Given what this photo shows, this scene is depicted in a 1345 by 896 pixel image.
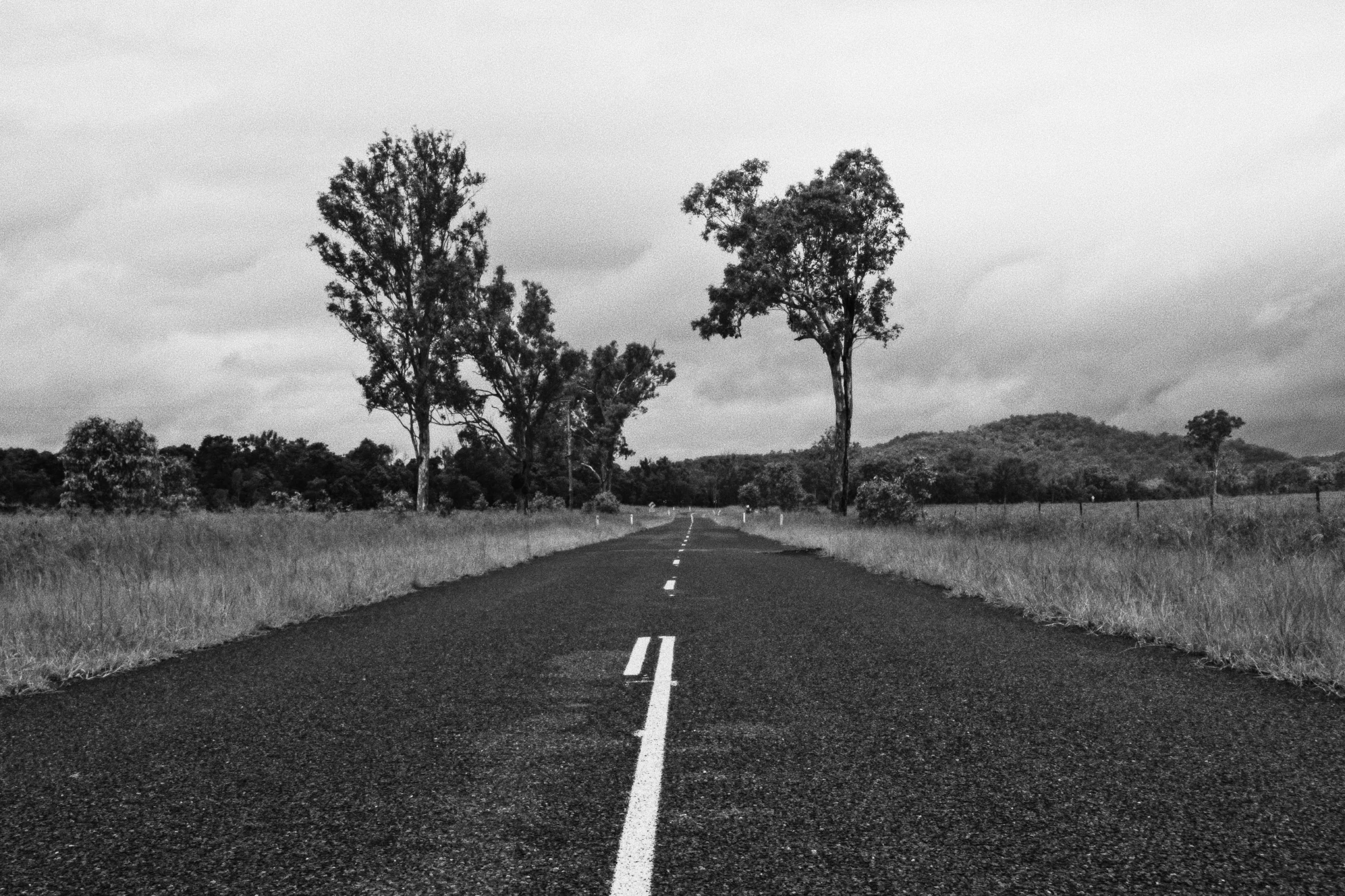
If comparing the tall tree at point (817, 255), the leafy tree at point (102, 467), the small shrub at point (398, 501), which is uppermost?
the tall tree at point (817, 255)

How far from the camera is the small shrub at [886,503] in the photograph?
84.1 feet

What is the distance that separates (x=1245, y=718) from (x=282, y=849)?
17.5ft

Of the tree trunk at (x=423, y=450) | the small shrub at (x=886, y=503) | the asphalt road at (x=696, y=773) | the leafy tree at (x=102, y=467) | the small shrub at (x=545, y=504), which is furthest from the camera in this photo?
the small shrub at (x=545, y=504)

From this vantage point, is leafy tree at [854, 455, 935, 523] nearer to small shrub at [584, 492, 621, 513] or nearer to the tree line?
the tree line

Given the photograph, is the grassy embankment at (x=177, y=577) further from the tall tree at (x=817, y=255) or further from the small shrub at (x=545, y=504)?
the small shrub at (x=545, y=504)

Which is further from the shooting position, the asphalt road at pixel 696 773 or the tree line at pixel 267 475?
the tree line at pixel 267 475

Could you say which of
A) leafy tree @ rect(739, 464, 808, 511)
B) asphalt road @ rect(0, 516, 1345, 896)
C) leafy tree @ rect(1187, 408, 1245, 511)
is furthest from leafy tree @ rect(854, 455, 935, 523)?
leafy tree @ rect(1187, 408, 1245, 511)

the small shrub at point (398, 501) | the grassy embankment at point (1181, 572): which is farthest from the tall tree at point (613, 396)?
the grassy embankment at point (1181, 572)

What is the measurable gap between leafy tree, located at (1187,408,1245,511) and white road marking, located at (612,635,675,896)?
96.5m

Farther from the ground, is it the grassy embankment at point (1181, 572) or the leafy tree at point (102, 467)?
the leafy tree at point (102, 467)

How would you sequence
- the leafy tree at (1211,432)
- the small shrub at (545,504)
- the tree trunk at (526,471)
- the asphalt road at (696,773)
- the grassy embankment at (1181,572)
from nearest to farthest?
the asphalt road at (696,773) → the grassy embankment at (1181,572) → the tree trunk at (526,471) → the small shrub at (545,504) → the leafy tree at (1211,432)

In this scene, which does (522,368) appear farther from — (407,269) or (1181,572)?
(1181,572)

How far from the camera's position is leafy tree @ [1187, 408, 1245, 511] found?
3349 inches

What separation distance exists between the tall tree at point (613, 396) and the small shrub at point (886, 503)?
39669 millimetres
